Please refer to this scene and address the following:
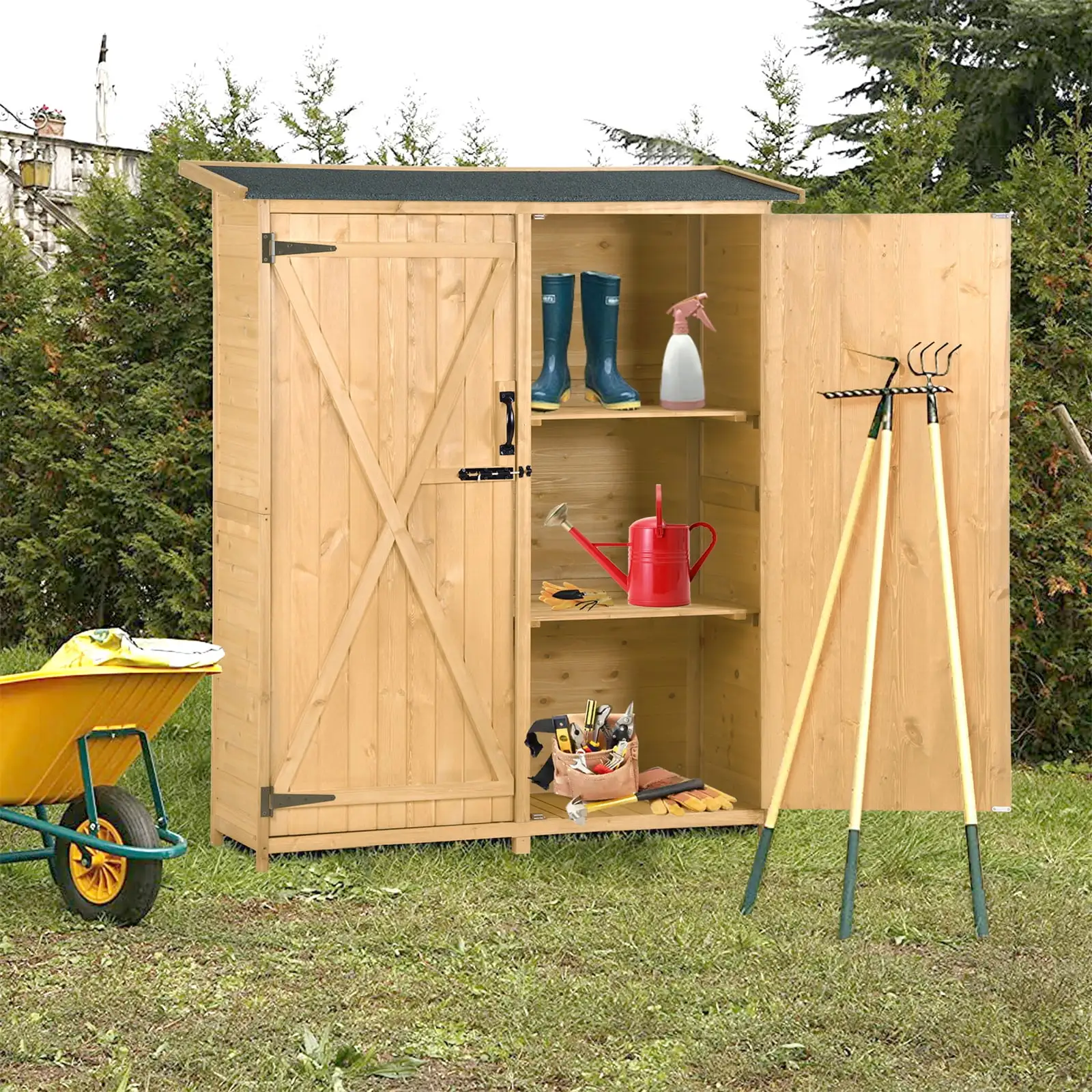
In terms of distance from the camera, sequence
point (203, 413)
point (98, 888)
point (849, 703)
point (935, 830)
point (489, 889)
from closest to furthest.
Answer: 1. point (98, 888)
2. point (489, 889)
3. point (849, 703)
4. point (935, 830)
5. point (203, 413)

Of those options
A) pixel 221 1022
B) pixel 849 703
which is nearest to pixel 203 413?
pixel 849 703

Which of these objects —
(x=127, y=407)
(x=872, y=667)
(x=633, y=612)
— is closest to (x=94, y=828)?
(x=633, y=612)

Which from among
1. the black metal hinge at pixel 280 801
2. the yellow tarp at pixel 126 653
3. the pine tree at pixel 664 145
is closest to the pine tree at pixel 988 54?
the pine tree at pixel 664 145

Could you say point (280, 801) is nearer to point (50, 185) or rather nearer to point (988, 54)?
point (50, 185)

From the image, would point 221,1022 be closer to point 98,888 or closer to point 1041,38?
point 98,888

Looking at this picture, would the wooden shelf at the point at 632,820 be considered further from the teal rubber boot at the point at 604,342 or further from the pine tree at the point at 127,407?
the pine tree at the point at 127,407

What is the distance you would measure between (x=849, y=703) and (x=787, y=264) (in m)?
1.42

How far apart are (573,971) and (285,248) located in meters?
2.30

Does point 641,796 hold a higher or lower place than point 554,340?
lower

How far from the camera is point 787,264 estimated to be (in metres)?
5.56

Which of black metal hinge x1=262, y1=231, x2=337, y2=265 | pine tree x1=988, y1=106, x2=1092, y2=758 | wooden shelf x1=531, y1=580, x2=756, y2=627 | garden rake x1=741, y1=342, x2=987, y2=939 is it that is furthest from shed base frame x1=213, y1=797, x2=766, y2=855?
pine tree x1=988, y1=106, x2=1092, y2=758

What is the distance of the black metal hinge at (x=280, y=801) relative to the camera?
5422 millimetres

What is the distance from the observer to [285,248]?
5.30m

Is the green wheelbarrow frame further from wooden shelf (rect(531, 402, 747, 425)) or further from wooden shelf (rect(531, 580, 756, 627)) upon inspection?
wooden shelf (rect(531, 402, 747, 425))
